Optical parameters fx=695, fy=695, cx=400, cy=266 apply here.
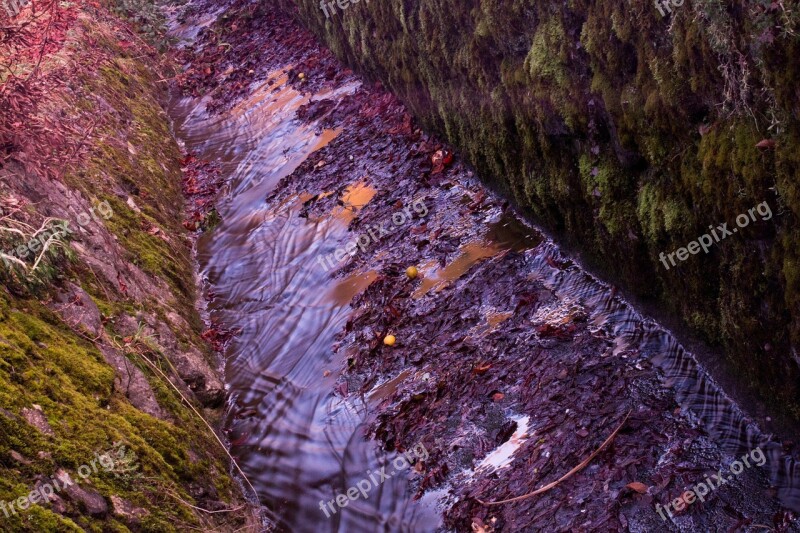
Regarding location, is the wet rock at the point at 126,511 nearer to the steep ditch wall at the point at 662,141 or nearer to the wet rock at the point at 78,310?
the wet rock at the point at 78,310

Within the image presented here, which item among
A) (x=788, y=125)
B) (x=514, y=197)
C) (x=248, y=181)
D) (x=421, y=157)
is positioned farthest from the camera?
(x=248, y=181)

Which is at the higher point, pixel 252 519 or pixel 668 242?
pixel 668 242

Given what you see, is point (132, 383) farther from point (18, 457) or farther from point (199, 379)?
point (18, 457)

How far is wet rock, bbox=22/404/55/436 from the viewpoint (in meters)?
3.62

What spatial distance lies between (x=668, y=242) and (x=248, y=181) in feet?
20.2

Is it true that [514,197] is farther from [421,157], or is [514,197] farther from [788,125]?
[788,125]

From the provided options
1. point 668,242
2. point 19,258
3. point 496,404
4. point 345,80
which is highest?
point 19,258

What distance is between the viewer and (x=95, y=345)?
183 inches

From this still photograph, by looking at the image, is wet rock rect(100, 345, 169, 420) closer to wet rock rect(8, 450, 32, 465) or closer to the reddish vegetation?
wet rock rect(8, 450, 32, 465)

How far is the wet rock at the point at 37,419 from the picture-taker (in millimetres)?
3617

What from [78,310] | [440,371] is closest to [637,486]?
[440,371]

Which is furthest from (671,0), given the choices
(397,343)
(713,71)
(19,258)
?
(19,258)

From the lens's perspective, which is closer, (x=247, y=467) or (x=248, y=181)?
(x=247, y=467)

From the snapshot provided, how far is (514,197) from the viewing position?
6.26m
